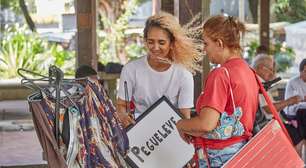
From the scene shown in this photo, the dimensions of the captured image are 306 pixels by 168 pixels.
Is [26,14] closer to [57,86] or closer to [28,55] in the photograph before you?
[28,55]

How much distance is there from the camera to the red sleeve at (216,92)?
351 centimetres

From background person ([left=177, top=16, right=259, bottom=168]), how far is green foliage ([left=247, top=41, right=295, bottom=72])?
13.2 metres

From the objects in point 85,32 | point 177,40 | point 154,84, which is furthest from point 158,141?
point 85,32

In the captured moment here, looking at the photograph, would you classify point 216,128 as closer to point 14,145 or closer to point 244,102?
point 244,102

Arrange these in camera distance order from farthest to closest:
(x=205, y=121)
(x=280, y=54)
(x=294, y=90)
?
(x=280, y=54)
(x=294, y=90)
(x=205, y=121)

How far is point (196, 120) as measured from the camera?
11.6ft

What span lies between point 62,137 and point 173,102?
1165 mm

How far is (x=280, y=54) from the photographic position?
18281 mm

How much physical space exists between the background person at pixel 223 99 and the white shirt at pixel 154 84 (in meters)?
0.91

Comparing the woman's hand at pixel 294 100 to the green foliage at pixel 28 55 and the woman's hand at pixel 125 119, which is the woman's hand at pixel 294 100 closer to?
the woman's hand at pixel 125 119

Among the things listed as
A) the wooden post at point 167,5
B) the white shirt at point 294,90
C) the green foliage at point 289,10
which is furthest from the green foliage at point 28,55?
the white shirt at point 294,90

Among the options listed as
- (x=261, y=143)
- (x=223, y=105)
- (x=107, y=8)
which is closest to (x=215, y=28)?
(x=223, y=105)

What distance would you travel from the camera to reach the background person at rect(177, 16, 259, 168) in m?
3.53

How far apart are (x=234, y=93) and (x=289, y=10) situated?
17344mm
